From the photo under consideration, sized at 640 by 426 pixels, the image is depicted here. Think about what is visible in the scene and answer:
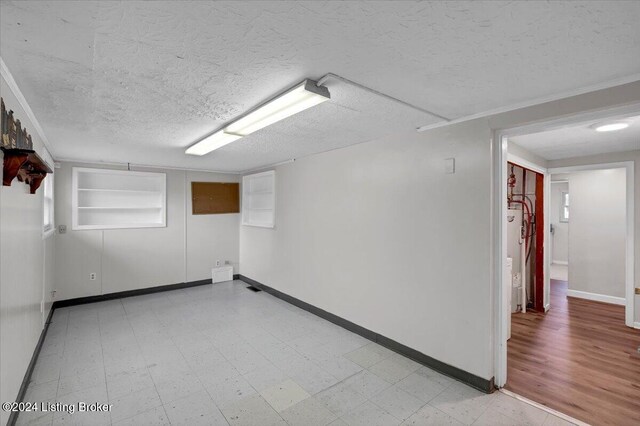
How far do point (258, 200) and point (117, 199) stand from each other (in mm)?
2390

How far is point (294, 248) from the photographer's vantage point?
4.45 metres

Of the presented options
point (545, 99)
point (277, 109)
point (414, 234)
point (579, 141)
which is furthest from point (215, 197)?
point (579, 141)

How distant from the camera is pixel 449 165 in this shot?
2.51 meters

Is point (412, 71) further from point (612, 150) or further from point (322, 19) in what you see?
point (612, 150)

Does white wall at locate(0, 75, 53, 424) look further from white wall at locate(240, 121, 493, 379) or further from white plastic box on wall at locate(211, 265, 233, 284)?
white plastic box on wall at locate(211, 265, 233, 284)

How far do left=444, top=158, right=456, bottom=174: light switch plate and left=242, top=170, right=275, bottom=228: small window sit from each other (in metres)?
3.15

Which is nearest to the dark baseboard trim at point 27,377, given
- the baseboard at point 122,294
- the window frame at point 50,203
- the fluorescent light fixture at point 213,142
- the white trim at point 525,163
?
the baseboard at point 122,294

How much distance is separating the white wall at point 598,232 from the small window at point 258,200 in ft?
17.4

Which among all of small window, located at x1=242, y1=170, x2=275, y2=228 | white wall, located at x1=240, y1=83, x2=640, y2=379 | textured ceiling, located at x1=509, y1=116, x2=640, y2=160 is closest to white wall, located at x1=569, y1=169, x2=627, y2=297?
textured ceiling, located at x1=509, y1=116, x2=640, y2=160

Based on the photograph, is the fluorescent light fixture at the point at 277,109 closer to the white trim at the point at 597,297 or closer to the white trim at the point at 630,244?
A: the white trim at the point at 630,244

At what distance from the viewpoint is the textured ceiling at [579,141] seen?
2834 mm

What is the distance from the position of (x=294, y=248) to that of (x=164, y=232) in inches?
101

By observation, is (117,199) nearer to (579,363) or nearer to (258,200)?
(258,200)

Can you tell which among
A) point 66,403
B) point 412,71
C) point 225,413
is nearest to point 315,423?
point 225,413
